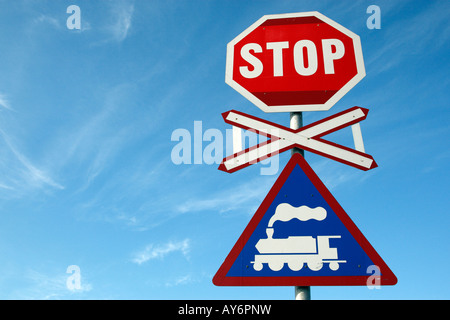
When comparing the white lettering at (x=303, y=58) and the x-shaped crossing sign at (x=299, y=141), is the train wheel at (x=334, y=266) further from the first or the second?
the white lettering at (x=303, y=58)

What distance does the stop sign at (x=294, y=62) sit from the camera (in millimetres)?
2428

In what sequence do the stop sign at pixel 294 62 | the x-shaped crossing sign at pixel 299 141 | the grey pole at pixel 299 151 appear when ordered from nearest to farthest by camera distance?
the grey pole at pixel 299 151, the x-shaped crossing sign at pixel 299 141, the stop sign at pixel 294 62

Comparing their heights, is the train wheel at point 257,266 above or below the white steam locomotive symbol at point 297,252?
below

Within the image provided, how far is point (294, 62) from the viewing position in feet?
8.25

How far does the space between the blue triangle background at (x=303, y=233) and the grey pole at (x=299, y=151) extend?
0.27 feet

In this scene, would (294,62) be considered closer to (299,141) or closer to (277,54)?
(277,54)

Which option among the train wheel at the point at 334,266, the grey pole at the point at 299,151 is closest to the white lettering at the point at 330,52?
the grey pole at the point at 299,151

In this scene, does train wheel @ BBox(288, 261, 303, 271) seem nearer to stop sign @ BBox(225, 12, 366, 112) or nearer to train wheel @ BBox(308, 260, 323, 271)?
train wheel @ BBox(308, 260, 323, 271)

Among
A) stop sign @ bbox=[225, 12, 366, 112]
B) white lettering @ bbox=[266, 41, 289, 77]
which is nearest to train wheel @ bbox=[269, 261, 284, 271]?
stop sign @ bbox=[225, 12, 366, 112]
